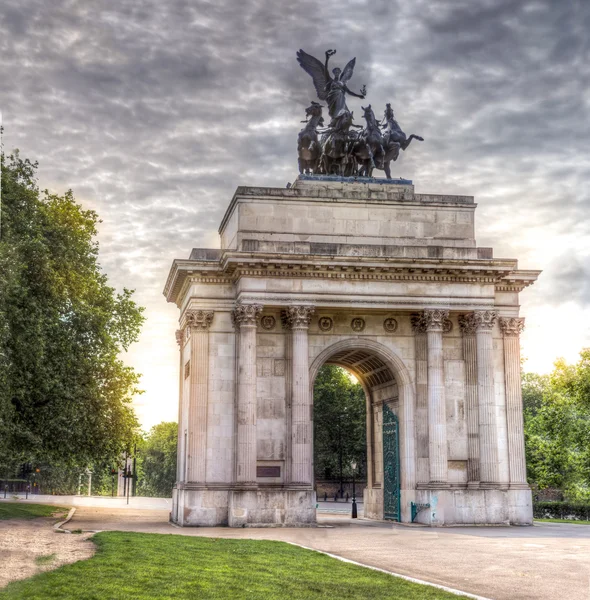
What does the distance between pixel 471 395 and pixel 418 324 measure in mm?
3748

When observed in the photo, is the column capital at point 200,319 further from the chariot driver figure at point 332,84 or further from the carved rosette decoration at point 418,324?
the chariot driver figure at point 332,84

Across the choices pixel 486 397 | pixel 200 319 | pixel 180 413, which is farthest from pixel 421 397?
pixel 180 413

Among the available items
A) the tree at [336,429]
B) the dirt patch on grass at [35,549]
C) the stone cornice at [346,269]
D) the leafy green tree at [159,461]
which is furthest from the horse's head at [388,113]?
the leafy green tree at [159,461]

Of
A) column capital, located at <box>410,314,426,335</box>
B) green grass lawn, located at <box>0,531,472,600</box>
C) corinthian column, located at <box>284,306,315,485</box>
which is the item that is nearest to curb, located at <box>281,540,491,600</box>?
green grass lawn, located at <box>0,531,472,600</box>

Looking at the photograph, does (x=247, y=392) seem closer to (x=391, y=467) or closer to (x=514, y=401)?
(x=391, y=467)

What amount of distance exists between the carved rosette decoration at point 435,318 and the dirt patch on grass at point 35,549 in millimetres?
16826

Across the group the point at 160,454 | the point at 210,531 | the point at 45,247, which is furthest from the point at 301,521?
the point at 160,454

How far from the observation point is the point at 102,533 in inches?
1056

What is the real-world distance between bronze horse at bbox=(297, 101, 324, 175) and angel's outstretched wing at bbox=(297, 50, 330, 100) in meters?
1.34

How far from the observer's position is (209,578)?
16.6 metres

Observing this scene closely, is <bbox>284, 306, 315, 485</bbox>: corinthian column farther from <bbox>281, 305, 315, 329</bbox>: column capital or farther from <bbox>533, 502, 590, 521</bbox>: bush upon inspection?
<bbox>533, 502, 590, 521</bbox>: bush

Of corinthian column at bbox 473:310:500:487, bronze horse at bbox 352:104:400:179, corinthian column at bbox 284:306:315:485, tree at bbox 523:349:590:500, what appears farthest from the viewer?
tree at bbox 523:349:590:500

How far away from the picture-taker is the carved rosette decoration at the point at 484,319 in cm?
3744

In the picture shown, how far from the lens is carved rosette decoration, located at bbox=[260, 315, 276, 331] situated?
37.5m
